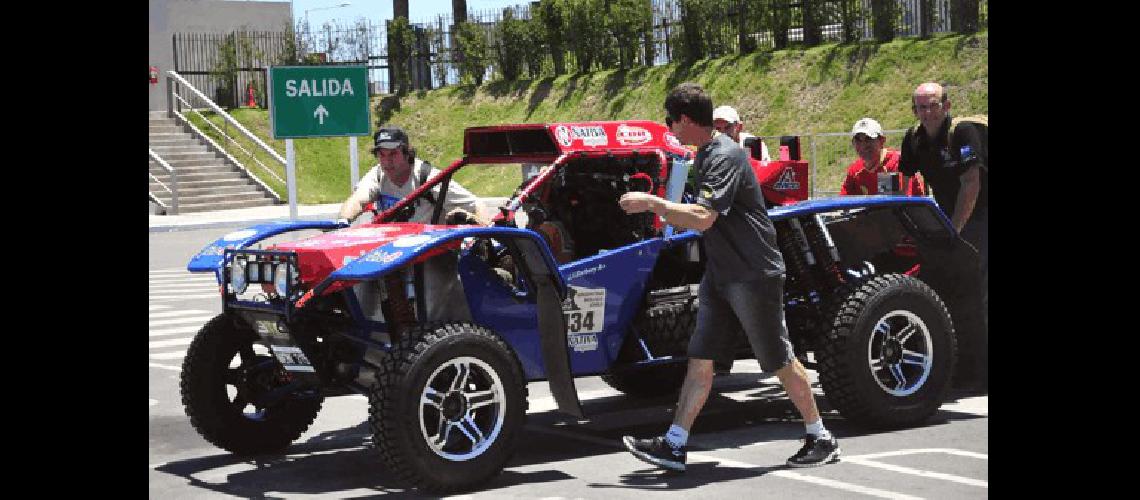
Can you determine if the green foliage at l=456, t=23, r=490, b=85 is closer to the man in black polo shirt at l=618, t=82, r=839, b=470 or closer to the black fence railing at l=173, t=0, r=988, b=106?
the black fence railing at l=173, t=0, r=988, b=106

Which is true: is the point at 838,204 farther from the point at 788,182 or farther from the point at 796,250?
the point at 788,182

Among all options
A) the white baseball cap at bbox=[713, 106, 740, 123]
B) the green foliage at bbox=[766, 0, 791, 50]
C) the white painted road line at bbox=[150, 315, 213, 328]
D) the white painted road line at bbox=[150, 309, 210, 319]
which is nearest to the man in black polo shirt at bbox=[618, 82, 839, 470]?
the white baseball cap at bbox=[713, 106, 740, 123]

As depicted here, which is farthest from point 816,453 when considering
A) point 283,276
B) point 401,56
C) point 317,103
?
point 401,56

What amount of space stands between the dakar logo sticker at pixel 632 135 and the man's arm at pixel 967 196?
6.91 ft

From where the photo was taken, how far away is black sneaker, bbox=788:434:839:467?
7852mm

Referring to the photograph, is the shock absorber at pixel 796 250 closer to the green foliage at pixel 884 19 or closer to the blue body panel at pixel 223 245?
the blue body panel at pixel 223 245

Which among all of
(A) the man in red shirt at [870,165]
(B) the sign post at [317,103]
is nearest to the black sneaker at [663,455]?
(A) the man in red shirt at [870,165]

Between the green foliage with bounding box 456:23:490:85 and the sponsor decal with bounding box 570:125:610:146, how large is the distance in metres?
43.6

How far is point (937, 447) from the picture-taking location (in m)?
8.27

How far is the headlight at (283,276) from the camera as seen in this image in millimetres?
7793
